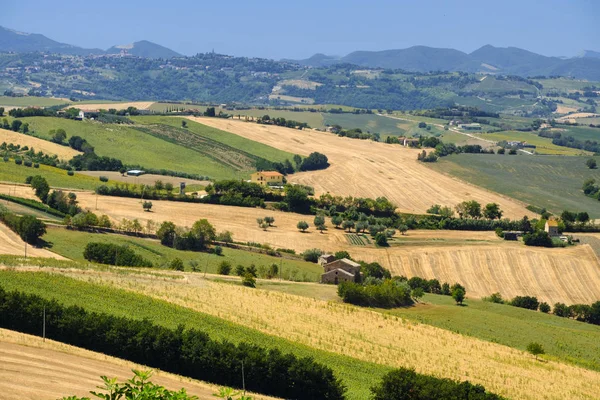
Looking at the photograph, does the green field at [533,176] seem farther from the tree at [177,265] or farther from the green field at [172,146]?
the tree at [177,265]

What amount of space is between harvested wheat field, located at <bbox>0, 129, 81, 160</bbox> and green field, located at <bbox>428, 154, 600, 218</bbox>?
61.8 meters

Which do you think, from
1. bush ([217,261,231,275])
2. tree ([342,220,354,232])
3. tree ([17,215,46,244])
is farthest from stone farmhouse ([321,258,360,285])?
tree ([17,215,46,244])

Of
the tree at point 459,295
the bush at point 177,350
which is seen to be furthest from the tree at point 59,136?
the bush at point 177,350

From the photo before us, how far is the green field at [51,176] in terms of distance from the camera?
121338mm

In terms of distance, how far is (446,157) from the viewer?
178 meters

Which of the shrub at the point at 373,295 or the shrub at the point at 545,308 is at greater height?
the shrub at the point at 373,295

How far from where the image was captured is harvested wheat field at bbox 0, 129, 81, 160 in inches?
5901

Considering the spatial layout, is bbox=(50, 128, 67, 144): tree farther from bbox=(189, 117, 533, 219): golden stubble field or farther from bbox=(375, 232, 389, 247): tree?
bbox=(375, 232, 389, 247): tree

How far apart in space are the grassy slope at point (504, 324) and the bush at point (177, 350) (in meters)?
25.5

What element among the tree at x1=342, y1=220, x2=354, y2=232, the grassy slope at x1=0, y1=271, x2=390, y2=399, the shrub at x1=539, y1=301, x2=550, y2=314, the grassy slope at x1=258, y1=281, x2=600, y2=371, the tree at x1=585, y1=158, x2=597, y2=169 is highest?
the tree at x1=585, y1=158, x2=597, y2=169

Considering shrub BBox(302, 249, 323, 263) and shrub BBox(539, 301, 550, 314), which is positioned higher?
shrub BBox(302, 249, 323, 263)

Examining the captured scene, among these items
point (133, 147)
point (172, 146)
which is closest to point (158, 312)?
point (133, 147)

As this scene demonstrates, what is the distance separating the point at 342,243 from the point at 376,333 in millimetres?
37680

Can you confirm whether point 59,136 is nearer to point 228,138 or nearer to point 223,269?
point 228,138
